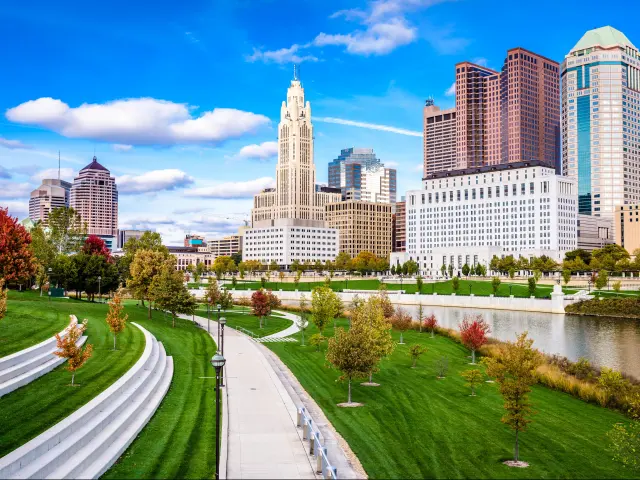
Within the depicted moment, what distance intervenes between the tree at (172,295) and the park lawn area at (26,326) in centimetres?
1654

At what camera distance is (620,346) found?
6619 centimetres

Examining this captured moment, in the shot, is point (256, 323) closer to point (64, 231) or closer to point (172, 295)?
point (172, 295)

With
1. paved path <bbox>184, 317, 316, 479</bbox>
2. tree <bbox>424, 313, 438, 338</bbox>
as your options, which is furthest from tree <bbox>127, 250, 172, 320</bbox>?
paved path <bbox>184, 317, 316, 479</bbox>

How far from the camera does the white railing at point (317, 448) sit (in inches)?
787

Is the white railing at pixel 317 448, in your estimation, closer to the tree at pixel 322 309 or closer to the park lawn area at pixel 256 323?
the tree at pixel 322 309

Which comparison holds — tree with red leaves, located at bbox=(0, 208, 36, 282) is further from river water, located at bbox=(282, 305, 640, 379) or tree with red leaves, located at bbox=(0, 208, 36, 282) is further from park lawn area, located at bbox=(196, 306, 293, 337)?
river water, located at bbox=(282, 305, 640, 379)

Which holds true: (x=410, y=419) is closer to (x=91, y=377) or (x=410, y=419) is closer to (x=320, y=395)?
(x=320, y=395)

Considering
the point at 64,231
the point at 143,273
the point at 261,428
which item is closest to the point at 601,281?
the point at 143,273

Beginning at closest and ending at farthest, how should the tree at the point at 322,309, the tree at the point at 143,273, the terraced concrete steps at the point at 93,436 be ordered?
the terraced concrete steps at the point at 93,436 < the tree at the point at 322,309 < the tree at the point at 143,273

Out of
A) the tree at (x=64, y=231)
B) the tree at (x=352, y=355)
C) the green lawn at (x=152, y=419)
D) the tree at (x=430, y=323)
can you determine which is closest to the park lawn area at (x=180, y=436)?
the green lawn at (x=152, y=419)

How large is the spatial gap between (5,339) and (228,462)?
57.2 ft

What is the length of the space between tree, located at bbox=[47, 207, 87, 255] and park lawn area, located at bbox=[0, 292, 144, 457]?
6318 cm

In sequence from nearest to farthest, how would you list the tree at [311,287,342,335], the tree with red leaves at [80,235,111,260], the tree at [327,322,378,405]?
1. the tree at [327,322,378,405]
2. the tree at [311,287,342,335]
3. the tree with red leaves at [80,235,111,260]

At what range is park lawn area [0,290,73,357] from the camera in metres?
32.2
